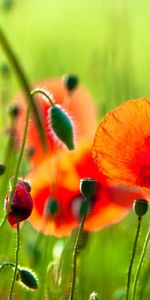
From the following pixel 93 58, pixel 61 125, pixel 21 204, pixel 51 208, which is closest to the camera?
pixel 21 204

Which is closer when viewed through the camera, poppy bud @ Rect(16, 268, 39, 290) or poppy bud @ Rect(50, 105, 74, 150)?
poppy bud @ Rect(16, 268, 39, 290)

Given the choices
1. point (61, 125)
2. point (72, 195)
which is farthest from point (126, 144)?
point (72, 195)

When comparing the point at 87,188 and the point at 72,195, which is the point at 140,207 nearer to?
the point at 87,188

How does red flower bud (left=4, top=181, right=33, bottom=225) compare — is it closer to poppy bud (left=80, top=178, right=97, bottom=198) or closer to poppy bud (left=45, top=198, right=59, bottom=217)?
poppy bud (left=80, top=178, right=97, bottom=198)

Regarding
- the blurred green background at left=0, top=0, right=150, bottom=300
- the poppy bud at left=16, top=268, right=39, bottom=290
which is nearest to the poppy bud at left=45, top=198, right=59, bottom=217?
the blurred green background at left=0, top=0, right=150, bottom=300

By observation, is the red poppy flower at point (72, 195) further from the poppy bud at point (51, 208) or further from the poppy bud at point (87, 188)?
the poppy bud at point (87, 188)
